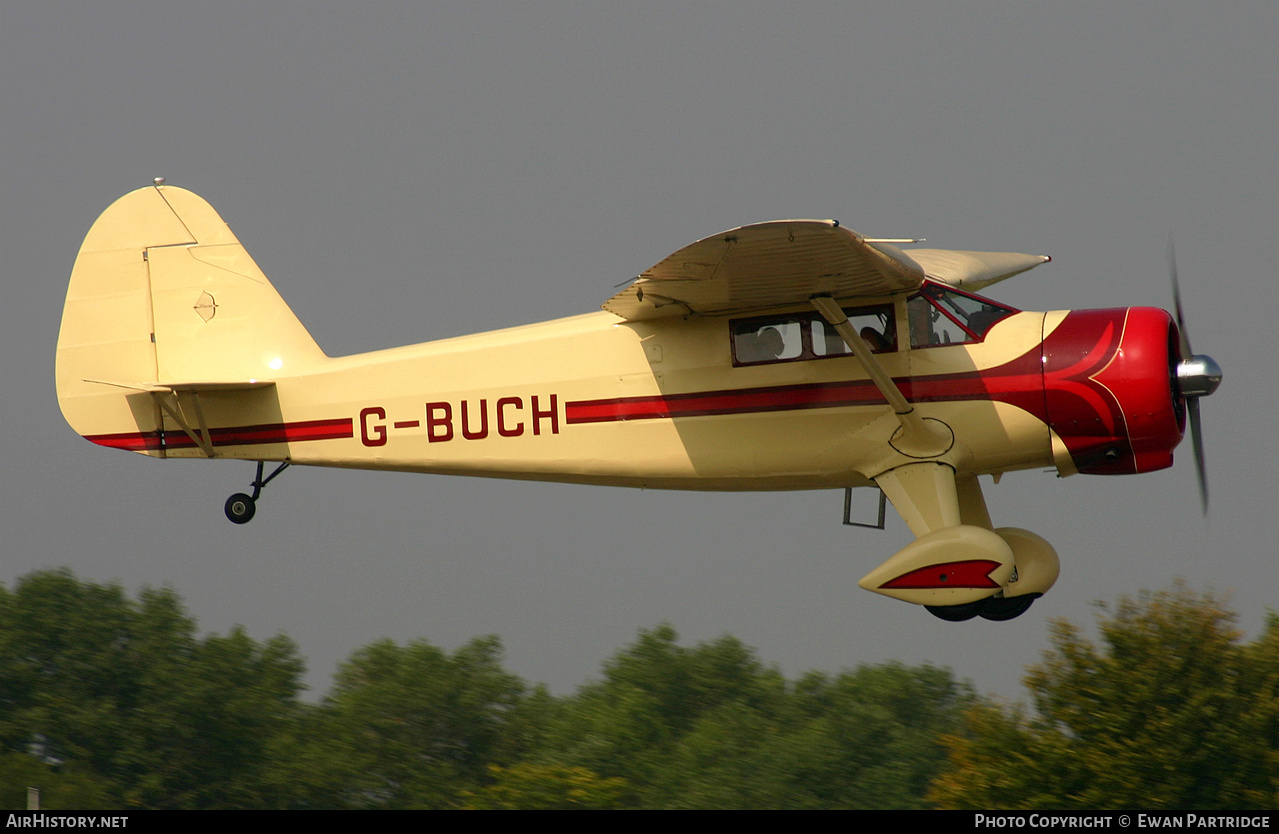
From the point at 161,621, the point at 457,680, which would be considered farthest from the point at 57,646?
the point at 457,680

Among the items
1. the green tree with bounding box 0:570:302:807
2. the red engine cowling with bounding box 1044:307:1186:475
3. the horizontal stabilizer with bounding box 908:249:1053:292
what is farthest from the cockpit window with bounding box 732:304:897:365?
the green tree with bounding box 0:570:302:807

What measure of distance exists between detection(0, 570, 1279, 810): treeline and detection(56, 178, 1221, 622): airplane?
7211mm

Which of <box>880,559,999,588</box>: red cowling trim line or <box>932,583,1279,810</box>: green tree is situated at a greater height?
<box>880,559,999,588</box>: red cowling trim line

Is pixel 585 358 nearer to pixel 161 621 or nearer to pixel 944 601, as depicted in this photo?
pixel 944 601

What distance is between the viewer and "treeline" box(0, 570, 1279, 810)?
1712cm

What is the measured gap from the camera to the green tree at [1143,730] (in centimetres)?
1672

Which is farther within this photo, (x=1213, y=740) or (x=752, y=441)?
(x=1213, y=740)

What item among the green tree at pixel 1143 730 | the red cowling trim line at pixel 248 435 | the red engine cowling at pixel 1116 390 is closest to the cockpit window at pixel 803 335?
the red engine cowling at pixel 1116 390

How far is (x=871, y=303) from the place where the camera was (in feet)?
32.7

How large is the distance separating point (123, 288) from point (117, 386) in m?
1.03

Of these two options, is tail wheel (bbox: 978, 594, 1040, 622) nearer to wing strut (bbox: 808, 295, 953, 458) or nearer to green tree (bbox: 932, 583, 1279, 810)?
wing strut (bbox: 808, 295, 953, 458)

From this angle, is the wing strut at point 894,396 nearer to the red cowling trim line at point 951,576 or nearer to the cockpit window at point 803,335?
the cockpit window at point 803,335

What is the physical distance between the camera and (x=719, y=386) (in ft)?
33.9

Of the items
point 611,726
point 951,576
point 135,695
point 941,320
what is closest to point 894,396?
point 941,320
